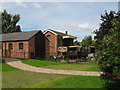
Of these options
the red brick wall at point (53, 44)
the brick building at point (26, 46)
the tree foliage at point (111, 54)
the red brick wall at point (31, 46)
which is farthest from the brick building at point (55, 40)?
the tree foliage at point (111, 54)

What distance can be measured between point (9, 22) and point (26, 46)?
48314mm

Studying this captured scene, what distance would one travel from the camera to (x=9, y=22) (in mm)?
69750

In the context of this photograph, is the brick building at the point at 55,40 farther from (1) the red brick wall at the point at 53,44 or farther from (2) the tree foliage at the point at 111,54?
(2) the tree foliage at the point at 111,54

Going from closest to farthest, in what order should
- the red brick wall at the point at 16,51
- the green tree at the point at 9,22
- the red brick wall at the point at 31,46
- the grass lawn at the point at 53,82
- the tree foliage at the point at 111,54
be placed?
the tree foliage at the point at 111,54 < the grass lawn at the point at 53,82 < the red brick wall at the point at 16,51 < the red brick wall at the point at 31,46 < the green tree at the point at 9,22

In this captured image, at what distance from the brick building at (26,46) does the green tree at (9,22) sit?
1591 inches

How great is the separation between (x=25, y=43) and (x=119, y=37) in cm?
2303

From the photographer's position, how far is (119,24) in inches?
263

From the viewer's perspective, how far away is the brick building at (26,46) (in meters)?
27.2

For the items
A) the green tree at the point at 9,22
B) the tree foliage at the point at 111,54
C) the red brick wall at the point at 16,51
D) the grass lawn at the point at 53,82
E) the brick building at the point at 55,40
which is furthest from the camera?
the green tree at the point at 9,22

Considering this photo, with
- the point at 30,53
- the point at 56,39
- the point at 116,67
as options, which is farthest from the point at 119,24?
the point at 56,39

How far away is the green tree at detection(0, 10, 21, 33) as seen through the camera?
222 feet

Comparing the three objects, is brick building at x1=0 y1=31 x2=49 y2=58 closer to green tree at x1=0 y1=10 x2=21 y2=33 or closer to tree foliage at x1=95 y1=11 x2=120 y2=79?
tree foliage at x1=95 y1=11 x2=120 y2=79

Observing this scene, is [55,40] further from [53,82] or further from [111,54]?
[111,54]

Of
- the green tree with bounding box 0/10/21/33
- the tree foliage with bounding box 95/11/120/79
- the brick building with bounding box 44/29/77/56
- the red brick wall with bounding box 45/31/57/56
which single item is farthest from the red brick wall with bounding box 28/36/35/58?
the green tree with bounding box 0/10/21/33
